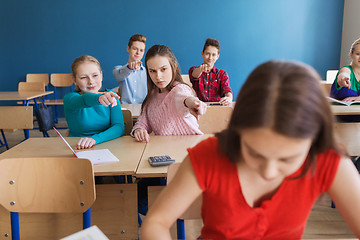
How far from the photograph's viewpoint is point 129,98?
11.9 ft

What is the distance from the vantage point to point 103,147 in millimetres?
1718

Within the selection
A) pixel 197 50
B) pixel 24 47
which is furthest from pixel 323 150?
pixel 24 47

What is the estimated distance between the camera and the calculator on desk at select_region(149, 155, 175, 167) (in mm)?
1396

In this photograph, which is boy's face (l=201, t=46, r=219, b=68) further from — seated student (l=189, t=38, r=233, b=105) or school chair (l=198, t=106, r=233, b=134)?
school chair (l=198, t=106, r=233, b=134)

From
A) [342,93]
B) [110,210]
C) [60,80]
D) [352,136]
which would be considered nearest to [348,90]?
[342,93]

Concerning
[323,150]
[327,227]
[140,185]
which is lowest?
[327,227]

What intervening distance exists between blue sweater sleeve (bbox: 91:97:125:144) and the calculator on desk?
0.48 meters

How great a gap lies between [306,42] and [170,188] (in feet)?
17.4

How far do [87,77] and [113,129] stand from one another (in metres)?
0.39

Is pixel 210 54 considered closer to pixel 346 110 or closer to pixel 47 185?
pixel 346 110

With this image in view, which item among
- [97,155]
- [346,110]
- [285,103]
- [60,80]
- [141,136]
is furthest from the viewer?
[60,80]

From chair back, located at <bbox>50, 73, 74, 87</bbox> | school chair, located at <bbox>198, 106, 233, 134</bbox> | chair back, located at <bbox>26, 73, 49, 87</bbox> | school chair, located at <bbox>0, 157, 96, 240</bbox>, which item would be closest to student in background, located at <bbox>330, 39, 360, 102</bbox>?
school chair, located at <bbox>198, 106, 233, 134</bbox>

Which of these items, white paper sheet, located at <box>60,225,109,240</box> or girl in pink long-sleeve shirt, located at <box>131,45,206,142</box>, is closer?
white paper sheet, located at <box>60,225,109,240</box>

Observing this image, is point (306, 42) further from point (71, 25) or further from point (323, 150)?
point (323, 150)
